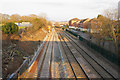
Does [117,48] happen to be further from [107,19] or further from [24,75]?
[24,75]

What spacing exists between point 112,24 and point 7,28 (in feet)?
45.1

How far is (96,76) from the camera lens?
7730 mm

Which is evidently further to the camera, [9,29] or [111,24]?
[9,29]

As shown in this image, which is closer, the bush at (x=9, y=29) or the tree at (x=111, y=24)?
the tree at (x=111, y=24)

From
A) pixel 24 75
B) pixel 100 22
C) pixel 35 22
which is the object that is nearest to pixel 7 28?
pixel 24 75

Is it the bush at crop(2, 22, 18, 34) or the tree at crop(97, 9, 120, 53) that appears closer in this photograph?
the tree at crop(97, 9, 120, 53)

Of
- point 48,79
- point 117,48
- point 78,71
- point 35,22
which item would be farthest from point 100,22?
point 35,22

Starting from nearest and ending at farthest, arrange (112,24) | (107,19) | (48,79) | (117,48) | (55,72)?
(48,79) < (55,72) < (117,48) < (112,24) < (107,19)

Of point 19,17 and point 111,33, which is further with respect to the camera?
point 19,17

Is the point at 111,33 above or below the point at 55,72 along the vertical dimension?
above

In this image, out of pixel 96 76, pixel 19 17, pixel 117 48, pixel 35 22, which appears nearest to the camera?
pixel 96 76

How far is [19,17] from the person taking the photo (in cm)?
4397

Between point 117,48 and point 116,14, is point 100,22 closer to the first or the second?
point 116,14

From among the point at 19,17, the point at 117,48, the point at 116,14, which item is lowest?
the point at 117,48
